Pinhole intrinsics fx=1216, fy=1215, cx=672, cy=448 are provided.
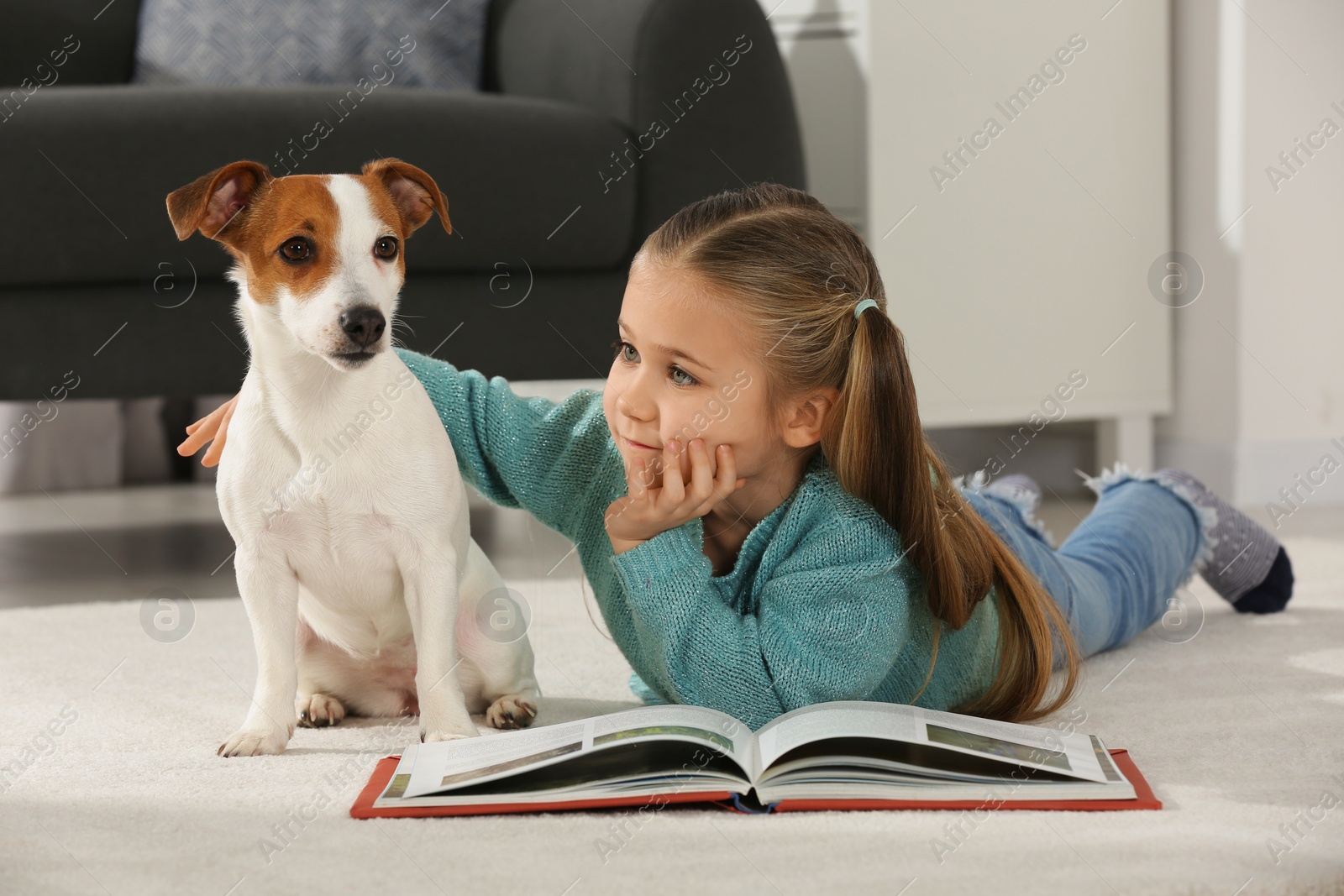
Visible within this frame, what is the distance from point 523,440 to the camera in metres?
1.29

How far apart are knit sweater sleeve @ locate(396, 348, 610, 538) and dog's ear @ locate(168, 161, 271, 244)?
289 millimetres

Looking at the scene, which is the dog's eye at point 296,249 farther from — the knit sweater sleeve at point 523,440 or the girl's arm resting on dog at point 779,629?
the girl's arm resting on dog at point 779,629

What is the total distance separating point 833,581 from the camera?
1.06m

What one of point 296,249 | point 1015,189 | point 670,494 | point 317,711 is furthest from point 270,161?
point 1015,189

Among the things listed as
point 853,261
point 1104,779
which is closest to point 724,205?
point 853,261

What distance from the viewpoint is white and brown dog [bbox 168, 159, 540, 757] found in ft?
3.43

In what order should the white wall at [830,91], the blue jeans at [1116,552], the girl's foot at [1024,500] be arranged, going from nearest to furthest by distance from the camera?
the blue jeans at [1116,552] < the girl's foot at [1024,500] < the white wall at [830,91]

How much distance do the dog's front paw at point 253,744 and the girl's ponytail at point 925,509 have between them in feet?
1.80

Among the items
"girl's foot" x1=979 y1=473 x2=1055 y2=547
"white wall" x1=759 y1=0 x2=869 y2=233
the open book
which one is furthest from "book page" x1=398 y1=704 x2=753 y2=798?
"white wall" x1=759 y1=0 x2=869 y2=233

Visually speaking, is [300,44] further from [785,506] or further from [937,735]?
[937,735]

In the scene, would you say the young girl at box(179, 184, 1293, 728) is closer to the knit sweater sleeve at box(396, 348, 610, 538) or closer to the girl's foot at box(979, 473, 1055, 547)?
the knit sweater sleeve at box(396, 348, 610, 538)

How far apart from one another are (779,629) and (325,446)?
0.43 meters

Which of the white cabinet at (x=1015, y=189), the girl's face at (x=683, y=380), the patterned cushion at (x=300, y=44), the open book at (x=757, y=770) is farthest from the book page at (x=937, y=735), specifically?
the patterned cushion at (x=300, y=44)

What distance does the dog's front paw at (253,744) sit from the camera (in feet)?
3.42
